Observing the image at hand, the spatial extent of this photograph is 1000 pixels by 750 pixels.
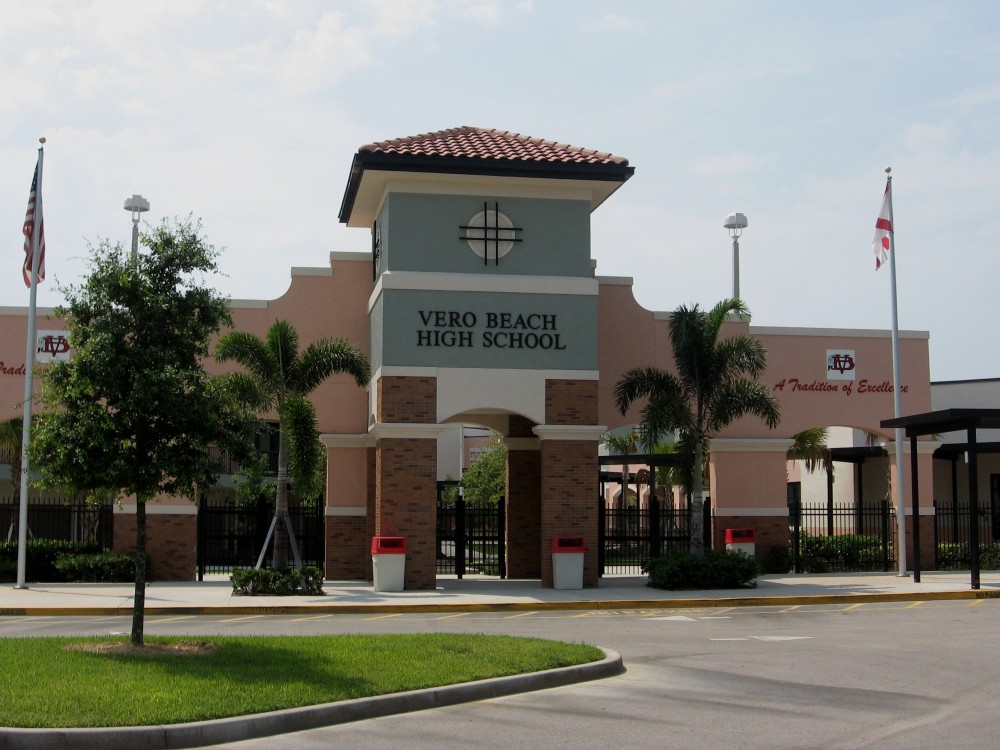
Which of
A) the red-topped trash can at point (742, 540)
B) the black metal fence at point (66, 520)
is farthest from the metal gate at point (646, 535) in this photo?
the black metal fence at point (66, 520)

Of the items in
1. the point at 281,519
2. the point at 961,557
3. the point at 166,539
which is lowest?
the point at 961,557

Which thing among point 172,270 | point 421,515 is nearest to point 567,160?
point 421,515

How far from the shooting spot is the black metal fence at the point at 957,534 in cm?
2877

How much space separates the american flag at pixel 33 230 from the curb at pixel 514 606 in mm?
7195

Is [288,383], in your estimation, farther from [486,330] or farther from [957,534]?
[957,534]

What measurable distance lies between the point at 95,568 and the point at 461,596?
305 inches

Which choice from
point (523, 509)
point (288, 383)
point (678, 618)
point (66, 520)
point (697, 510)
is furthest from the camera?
point (66, 520)

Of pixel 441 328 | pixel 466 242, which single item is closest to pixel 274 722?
pixel 441 328

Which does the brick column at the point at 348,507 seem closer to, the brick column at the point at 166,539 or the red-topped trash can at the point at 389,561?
the brick column at the point at 166,539

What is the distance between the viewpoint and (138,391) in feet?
42.6

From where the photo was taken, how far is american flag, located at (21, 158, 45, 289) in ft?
77.0

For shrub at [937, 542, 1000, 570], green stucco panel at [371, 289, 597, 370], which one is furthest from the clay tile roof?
shrub at [937, 542, 1000, 570]

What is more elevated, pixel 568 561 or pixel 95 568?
pixel 568 561

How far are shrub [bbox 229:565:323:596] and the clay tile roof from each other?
806 centimetres
